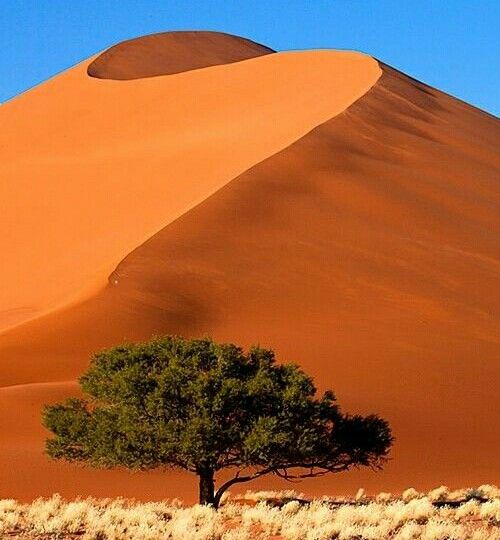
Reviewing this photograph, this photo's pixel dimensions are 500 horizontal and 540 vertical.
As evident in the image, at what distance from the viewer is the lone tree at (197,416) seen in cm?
2234

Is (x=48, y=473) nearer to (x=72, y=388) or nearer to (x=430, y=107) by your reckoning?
(x=72, y=388)

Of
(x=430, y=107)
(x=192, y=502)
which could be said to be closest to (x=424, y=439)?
(x=192, y=502)

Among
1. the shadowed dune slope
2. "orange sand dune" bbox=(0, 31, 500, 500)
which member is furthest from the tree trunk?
the shadowed dune slope

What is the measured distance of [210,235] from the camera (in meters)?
43.2

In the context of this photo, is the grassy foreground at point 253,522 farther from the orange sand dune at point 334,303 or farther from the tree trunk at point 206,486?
the orange sand dune at point 334,303

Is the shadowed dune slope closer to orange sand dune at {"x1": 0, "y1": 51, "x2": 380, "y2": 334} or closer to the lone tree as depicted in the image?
orange sand dune at {"x1": 0, "y1": 51, "x2": 380, "y2": 334}

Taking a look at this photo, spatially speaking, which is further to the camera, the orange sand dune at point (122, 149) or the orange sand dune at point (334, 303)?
the orange sand dune at point (122, 149)

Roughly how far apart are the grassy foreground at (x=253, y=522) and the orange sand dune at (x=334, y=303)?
673 cm

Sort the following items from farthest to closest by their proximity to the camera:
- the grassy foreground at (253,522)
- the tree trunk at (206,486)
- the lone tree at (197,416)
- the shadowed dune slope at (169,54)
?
the shadowed dune slope at (169,54) → the tree trunk at (206,486) → the lone tree at (197,416) → the grassy foreground at (253,522)

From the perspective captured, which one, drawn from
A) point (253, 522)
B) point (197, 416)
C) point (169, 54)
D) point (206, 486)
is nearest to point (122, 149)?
point (169, 54)

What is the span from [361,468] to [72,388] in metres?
6.94

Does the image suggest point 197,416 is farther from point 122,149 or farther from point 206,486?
point 122,149

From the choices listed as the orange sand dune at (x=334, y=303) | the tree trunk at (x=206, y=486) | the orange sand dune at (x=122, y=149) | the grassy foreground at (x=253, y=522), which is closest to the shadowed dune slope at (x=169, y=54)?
the orange sand dune at (x=122, y=149)

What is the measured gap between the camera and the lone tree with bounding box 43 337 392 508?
22.3m
